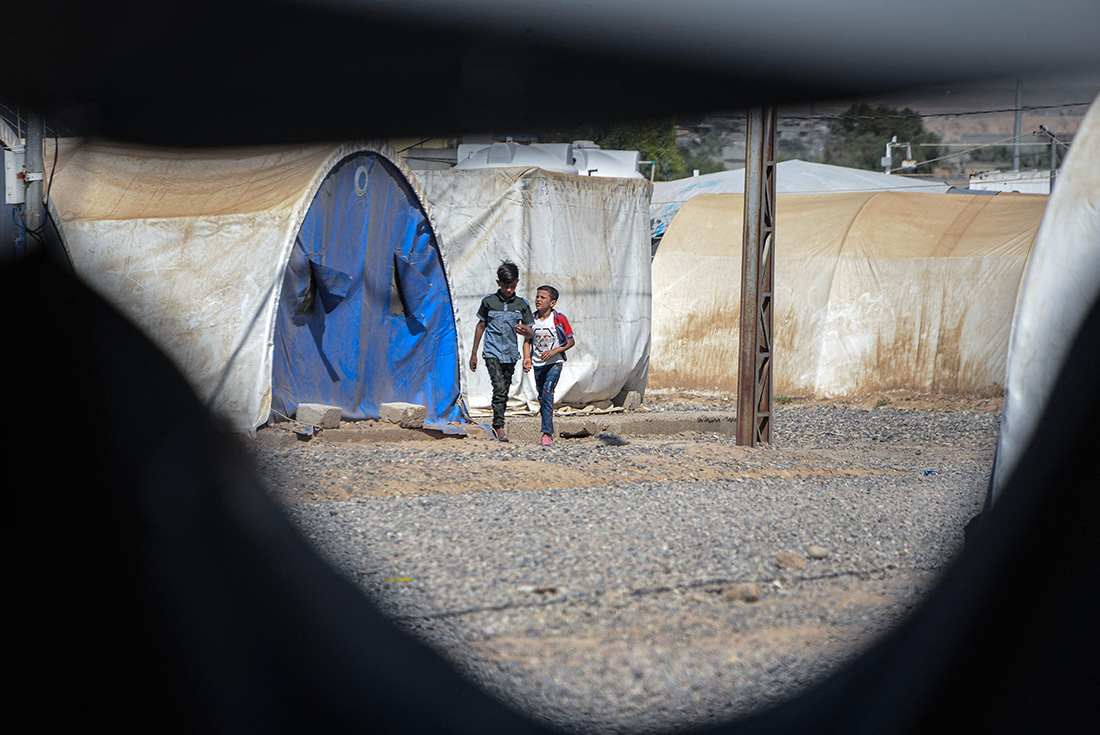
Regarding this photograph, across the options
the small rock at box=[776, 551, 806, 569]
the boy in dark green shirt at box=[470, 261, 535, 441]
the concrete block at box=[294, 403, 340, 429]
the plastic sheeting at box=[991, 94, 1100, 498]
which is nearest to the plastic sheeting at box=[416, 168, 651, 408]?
the boy in dark green shirt at box=[470, 261, 535, 441]

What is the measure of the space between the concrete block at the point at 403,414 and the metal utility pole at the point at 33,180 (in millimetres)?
7064

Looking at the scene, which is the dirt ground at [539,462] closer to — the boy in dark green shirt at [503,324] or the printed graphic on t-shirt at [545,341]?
the boy in dark green shirt at [503,324]

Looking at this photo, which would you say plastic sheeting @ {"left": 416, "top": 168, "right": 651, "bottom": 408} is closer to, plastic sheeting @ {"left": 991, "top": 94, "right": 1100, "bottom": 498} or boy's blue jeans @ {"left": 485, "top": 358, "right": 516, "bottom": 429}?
boy's blue jeans @ {"left": 485, "top": 358, "right": 516, "bottom": 429}

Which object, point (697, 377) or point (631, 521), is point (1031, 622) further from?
point (697, 377)

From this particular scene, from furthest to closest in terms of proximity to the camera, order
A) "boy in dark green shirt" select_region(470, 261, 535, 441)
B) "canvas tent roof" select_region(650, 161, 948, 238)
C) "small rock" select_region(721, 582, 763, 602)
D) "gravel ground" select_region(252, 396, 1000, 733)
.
→ "canvas tent roof" select_region(650, 161, 948, 238), "boy in dark green shirt" select_region(470, 261, 535, 441), "small rock" select_region(721, 582, 763, 602), "gravel ground" select_region(252, 396, 1000, 733)

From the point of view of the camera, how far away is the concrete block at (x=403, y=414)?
29.0 ft

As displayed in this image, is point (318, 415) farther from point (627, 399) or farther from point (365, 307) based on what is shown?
point (627, 399)

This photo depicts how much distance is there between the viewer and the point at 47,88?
0.82m

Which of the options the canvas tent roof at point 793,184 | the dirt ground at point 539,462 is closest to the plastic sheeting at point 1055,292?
the dirt ground at point 539,462

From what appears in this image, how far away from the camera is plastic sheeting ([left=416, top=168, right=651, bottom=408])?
35.5 ft

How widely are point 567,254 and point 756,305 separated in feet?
10.4

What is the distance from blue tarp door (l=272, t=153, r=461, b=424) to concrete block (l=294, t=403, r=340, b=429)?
0.10 m

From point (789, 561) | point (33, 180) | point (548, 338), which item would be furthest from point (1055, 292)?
point (548, 338)

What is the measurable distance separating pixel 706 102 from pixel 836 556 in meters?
4.09
